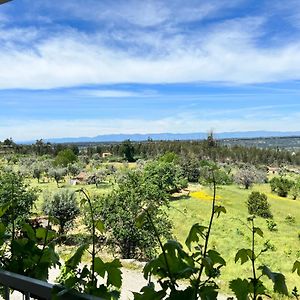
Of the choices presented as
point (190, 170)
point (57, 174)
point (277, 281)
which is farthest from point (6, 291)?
point (190, 170)

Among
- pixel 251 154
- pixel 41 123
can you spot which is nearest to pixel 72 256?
pixel 41 123

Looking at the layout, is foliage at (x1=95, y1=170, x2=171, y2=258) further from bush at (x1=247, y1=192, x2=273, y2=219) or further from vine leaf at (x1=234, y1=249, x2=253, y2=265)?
vine leaf at (x1=234, y1=249, x2=253, y2=265)

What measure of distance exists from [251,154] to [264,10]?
40046 millimetres

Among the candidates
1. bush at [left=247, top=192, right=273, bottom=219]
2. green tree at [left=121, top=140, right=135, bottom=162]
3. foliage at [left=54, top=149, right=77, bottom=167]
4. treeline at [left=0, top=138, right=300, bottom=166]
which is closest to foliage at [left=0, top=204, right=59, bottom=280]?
bush at [left=247, top=192, right=273, bottom=219]

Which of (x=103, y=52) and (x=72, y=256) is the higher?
(x=103, y=52)

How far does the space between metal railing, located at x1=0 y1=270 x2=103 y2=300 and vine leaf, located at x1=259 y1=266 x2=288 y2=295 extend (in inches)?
10.8

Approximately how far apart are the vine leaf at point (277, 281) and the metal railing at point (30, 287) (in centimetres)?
28

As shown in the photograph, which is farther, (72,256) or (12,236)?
(12,236)

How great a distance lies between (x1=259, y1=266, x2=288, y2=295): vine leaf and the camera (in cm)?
57

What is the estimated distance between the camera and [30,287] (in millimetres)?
730

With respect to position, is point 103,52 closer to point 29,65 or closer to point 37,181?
point 29,65

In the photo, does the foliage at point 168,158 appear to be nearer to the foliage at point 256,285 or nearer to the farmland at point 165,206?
the farmland at point 165,206

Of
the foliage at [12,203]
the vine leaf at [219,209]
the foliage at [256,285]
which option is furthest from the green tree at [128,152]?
the foliage at [256,285]

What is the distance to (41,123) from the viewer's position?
54.5 feet
